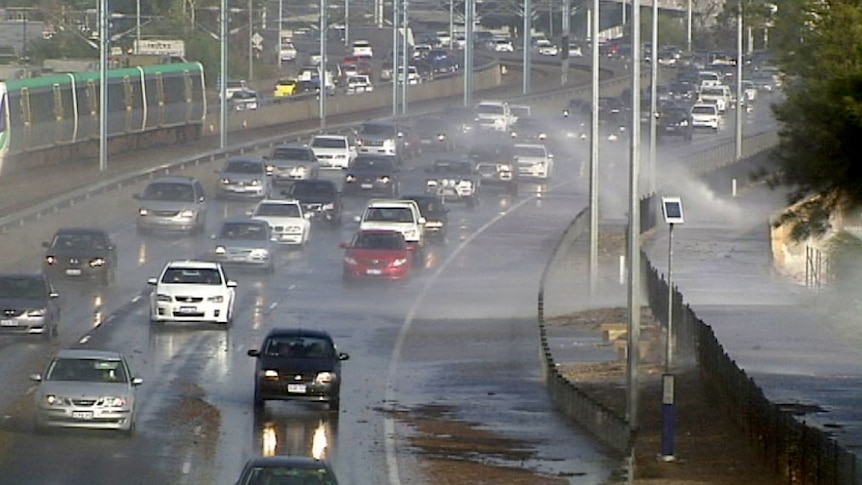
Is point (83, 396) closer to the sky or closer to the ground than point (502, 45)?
closer to the ground

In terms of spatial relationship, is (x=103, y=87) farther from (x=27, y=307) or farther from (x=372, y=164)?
(x=27, y=307)

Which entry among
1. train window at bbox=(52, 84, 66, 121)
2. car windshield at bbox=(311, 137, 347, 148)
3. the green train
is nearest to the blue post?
the green train

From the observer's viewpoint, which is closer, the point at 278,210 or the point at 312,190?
the point at 278,210

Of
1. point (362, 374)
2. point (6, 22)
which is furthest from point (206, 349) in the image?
point (6, 22)

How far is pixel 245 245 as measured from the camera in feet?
174

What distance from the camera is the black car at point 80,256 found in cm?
4850

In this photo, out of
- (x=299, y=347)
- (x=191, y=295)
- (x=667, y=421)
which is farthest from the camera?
(x=191, y=295)

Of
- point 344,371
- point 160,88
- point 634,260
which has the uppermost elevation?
point 160,88

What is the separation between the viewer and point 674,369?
39.6m

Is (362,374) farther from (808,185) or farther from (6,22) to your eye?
(6,22)

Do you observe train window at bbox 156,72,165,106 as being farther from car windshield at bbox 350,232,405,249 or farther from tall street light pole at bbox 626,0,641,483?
tall street light pole at bbox 626,0,641,483

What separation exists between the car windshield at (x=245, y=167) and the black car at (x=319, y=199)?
4061 millimetres

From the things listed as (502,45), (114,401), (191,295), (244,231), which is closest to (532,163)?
(244,231)

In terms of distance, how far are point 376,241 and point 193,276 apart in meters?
11.4
